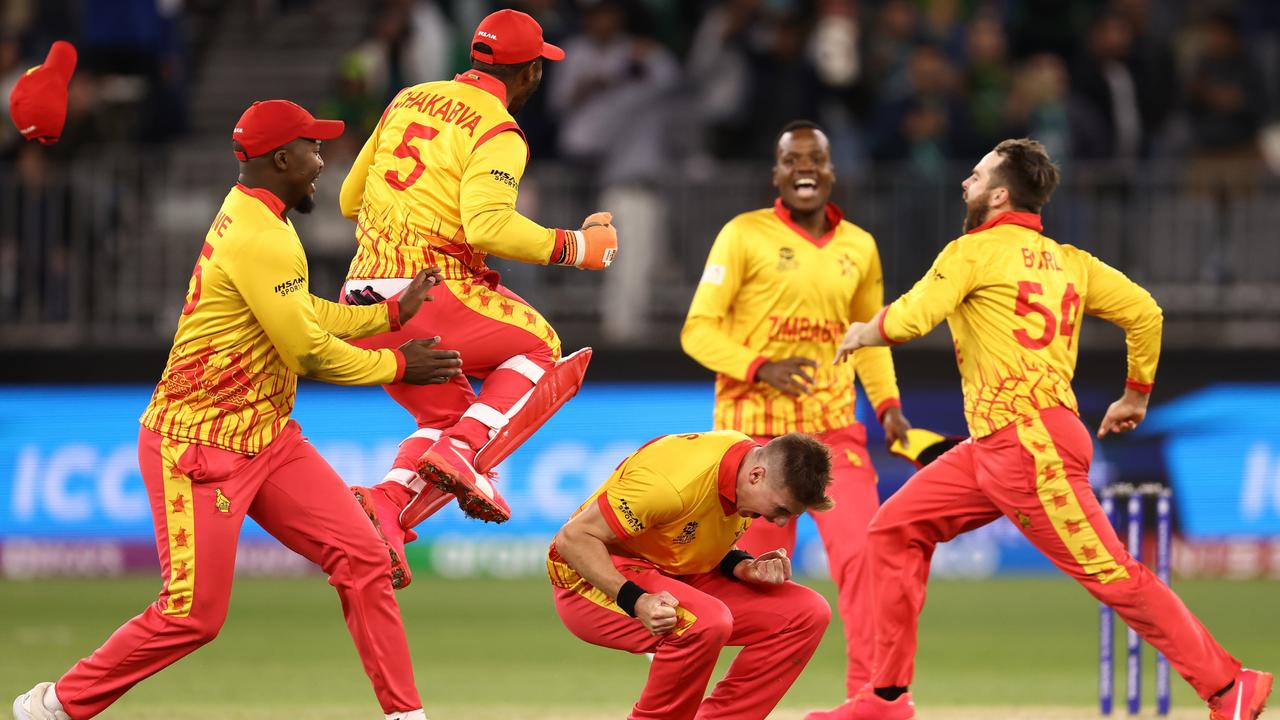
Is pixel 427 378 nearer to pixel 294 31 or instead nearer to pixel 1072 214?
pixel 1072 214

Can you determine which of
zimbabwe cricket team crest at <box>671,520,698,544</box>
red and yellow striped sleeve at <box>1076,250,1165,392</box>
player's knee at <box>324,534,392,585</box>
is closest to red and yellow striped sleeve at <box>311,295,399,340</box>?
player's knee at <box>324,534,392,585</box>

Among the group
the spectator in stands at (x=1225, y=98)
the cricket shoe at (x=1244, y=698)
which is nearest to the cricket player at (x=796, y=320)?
the cricket shoe at (x=1244, y=698)

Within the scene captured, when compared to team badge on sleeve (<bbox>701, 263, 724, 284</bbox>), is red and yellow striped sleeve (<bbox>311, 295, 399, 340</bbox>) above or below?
below

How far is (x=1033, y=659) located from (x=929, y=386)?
4.00 metres

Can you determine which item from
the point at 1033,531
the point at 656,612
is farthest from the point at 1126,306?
the point at 656,612

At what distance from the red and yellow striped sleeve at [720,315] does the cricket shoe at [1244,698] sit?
2586mm

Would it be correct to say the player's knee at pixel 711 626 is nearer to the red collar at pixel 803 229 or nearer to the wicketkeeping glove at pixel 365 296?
the wicketkeeping glove at pixel 365 296

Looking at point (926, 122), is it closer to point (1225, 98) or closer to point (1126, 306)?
→ point (1225, 98)

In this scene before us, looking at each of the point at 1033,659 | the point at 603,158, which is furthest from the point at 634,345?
the point at 1033,659

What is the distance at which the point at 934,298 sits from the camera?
304 inches

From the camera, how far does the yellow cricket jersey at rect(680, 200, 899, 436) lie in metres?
9.08

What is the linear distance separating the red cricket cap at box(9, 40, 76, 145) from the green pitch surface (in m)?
2.96

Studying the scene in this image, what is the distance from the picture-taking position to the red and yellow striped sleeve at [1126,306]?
803cm

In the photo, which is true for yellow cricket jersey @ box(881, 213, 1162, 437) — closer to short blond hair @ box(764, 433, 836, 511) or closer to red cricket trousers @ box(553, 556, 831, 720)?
short blond hair @ box(764, 433, 836, 511)
